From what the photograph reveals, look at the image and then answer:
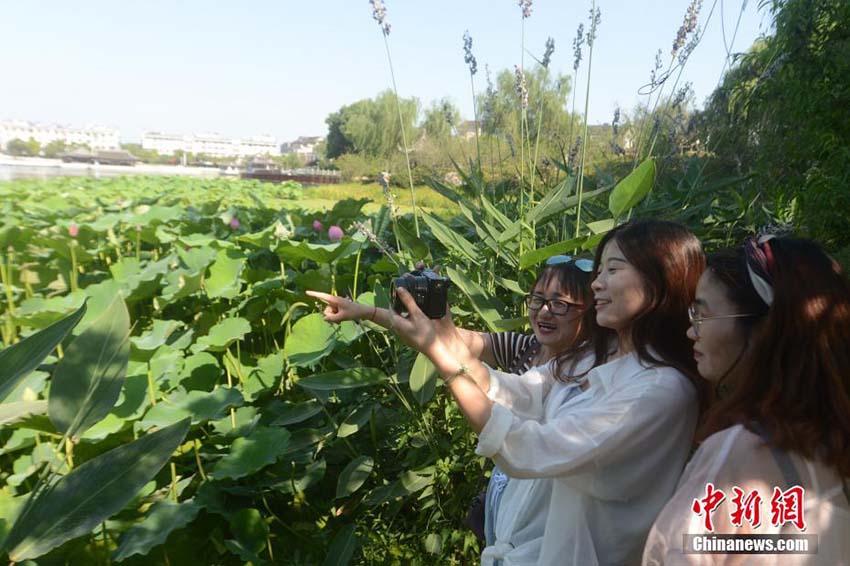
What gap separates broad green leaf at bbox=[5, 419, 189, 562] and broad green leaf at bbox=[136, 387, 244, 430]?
31.8 inches

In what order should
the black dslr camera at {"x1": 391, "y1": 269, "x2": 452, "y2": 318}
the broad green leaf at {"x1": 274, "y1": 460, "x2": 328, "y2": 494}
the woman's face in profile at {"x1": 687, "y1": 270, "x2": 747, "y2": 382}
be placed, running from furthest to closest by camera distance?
1. the broad green leaf at {"x1": 274, "y1": 460, "x2": 328, "y2": 494}
2. the black dslr camera at {"x1": 391, "y1": 269, "x2": 452, "y2": 318}
3. the woman's face in profile at {"x1": 687, "y1": 270, "x2": 747, "y2": 382}

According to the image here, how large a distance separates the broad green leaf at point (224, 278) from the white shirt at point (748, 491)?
1877 mm

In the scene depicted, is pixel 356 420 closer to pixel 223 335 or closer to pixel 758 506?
pixel 223 335

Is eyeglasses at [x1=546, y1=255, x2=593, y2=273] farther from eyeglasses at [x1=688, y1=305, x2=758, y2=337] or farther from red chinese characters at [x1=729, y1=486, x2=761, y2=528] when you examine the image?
red chinese characters at [x1=729, y1=486, x2=761, y2=528]

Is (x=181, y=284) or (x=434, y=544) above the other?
(x=181, y=284)

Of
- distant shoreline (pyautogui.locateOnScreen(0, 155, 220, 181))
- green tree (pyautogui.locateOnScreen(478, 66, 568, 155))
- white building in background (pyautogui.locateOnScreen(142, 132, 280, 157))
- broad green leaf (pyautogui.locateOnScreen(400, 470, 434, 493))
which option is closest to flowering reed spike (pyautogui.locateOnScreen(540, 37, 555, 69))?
green tree (pyautogui.locateOnScreen(478, 66, 568, 155))

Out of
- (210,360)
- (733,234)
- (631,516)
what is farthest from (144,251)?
(631,516)

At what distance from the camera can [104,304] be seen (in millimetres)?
2256

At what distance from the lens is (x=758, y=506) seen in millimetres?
732

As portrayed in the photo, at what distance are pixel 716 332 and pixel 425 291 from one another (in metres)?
0.48

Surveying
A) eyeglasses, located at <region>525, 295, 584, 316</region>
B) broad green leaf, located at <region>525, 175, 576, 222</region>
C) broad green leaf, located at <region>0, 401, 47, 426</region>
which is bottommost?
broad green leaf, located at <region>0, 401, 47, 426</region>

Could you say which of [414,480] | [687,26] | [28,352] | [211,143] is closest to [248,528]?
[414,480]

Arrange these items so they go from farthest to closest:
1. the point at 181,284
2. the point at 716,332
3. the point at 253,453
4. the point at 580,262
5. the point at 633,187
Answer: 1. the point at 181,284
2. the point at 253,453
3. the point at 633,187
4. the point at 580,262
5. the point at 716,332

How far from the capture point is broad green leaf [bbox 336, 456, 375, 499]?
5.78 feet
